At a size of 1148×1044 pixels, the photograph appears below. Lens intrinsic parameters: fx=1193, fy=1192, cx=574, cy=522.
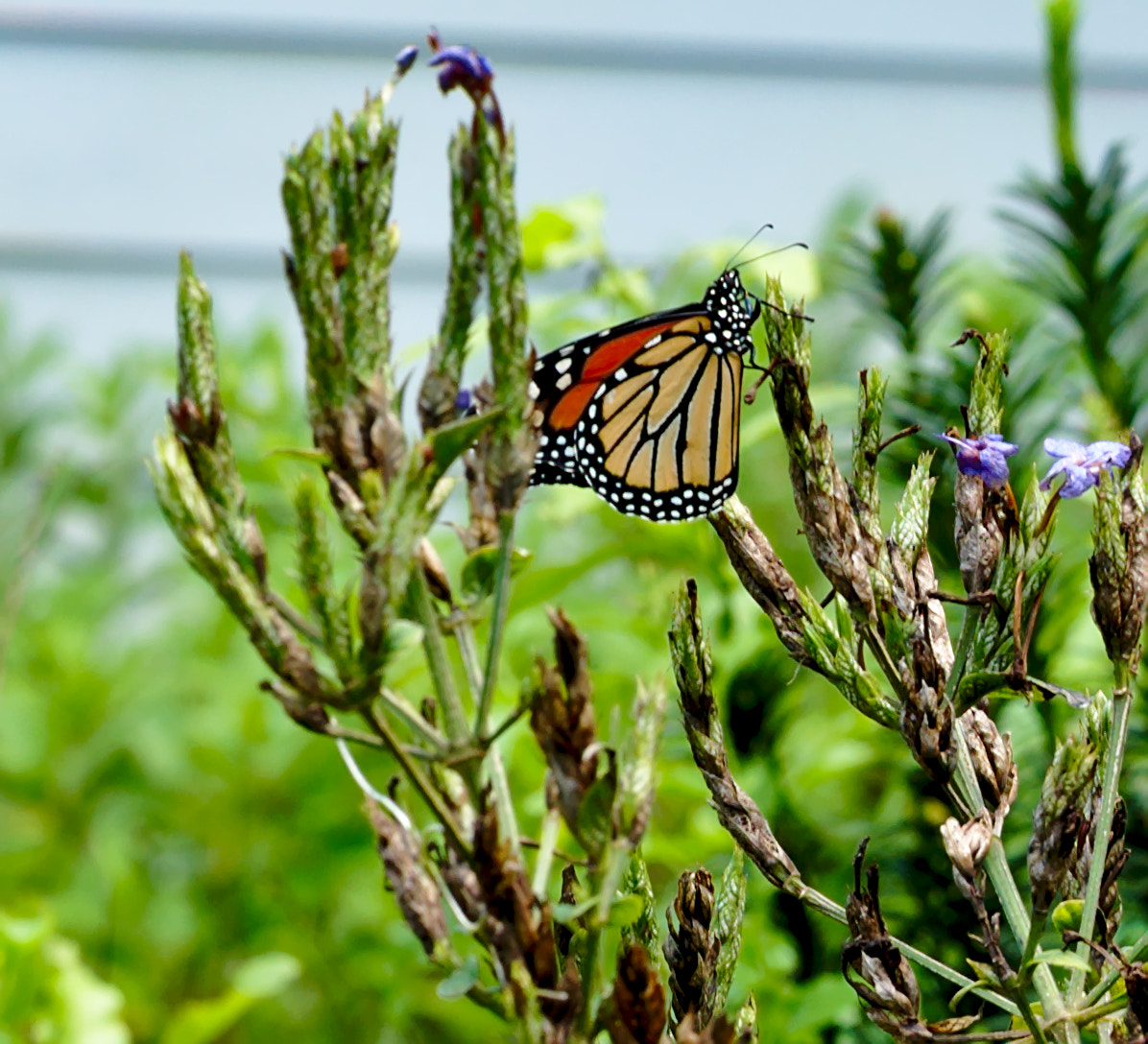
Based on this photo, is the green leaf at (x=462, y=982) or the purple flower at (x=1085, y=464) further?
the purple flower at (x=1085, y=464)

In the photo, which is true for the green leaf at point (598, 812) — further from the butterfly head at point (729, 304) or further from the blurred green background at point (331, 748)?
the butterfly head at point (729, 304)

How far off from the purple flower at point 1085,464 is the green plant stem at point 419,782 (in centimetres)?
37

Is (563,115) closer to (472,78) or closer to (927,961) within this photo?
(472,78)

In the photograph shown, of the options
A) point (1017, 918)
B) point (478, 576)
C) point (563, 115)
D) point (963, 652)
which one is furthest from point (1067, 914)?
point (563, 115)

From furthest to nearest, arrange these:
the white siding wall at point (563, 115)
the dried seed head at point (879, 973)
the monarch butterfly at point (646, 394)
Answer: the white siding wall at point (563, 115)
the monarch butterfly at point (646, 394)
the dried seed head at point (879, 973)

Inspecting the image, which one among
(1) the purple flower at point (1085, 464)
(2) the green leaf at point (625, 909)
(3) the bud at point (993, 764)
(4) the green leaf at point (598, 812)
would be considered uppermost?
(1) the purple flower at point (1085, 464)

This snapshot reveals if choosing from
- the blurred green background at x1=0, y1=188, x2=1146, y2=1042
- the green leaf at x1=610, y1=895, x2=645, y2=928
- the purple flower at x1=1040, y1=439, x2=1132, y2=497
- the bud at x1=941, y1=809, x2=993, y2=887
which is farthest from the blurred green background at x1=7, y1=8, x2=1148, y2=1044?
the green leaf at x1=610, y1=895, x2=645, y2=928

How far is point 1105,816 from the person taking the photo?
59cm

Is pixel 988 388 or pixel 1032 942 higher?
pixel 988 388

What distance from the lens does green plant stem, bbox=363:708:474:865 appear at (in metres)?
0.51

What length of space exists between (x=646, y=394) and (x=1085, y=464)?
64 cm

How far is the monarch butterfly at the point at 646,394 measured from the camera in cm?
118

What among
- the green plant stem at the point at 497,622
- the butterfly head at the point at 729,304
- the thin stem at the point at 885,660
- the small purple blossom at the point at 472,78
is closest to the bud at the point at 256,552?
the green plant stem at the point at 497,622

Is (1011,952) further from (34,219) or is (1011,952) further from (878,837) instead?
(34,219)
